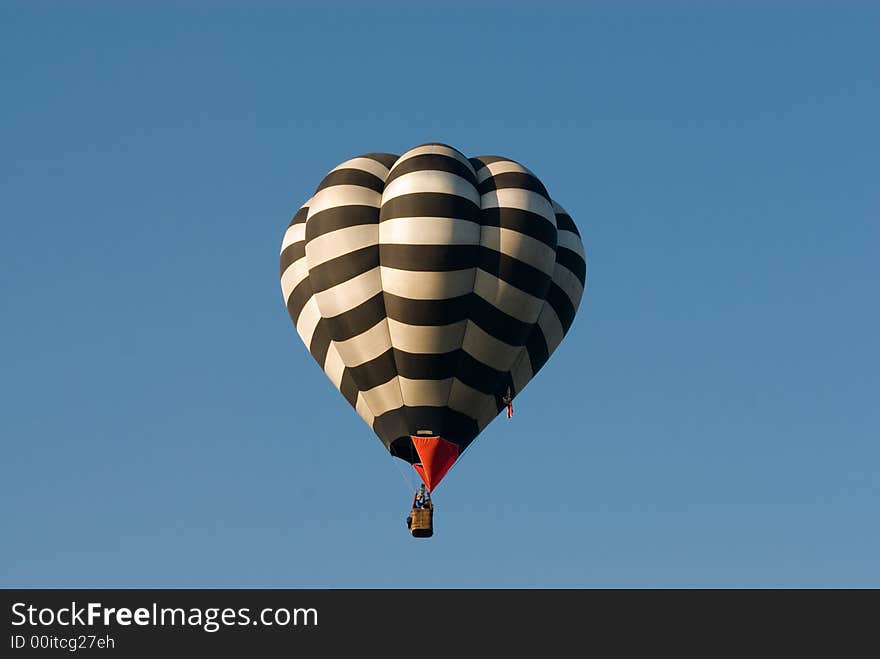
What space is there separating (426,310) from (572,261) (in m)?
4.06

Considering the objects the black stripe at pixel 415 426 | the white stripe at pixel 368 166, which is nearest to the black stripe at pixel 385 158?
the white stripe at pixel 368 166

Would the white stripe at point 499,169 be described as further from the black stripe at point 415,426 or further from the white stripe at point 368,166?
the black stripe at point 415,426

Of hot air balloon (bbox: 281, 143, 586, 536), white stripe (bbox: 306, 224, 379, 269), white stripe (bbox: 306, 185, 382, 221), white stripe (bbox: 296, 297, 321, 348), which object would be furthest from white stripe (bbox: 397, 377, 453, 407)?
white stripe (bbox: 306, 185, 382, 221)

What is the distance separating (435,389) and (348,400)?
2291 millimetres

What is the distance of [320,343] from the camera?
183 feet

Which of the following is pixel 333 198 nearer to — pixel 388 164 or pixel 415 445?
pixel 388 164

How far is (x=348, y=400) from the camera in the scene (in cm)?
5591

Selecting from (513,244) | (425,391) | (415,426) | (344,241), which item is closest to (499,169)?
(513,244)

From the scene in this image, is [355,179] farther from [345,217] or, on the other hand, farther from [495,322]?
[495,322]

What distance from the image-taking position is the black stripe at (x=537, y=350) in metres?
55.7

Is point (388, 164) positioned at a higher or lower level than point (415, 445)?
higher

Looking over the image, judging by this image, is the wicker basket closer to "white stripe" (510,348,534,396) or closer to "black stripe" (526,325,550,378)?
"white stripe" (510,348,534,396)

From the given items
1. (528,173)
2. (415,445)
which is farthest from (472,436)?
(528,173)

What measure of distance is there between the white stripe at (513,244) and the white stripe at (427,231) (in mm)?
376
